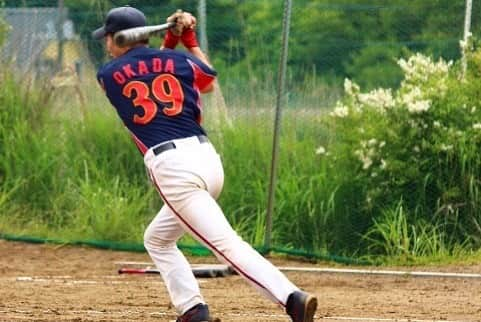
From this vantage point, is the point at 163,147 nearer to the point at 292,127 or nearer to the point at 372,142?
the point at 372,142

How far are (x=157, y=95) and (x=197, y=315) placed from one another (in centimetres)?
128

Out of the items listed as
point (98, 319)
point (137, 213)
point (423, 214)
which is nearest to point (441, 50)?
point (423, 214)

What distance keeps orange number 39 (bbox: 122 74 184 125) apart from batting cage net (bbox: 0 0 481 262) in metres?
5.10

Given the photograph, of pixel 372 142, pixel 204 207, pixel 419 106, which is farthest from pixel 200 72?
pixel 372 142

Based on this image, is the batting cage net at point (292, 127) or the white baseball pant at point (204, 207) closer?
the white baseball pant at point (204, 207)

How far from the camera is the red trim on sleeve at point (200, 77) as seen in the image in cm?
788

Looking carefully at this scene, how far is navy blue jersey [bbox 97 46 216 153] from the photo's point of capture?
25.5 feet

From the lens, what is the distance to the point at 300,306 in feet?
24.0

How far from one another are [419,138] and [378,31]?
129cm

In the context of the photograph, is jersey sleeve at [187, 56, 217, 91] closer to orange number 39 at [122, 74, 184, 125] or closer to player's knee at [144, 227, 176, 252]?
orange number 39 at [122, 74, 184, 125]

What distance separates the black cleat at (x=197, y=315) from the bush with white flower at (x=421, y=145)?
4.98m

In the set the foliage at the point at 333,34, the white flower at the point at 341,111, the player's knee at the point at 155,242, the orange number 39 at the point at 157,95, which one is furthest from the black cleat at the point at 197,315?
the foliage at the point at 333,34

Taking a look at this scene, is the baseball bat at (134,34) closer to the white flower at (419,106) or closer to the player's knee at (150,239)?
the player's knee at (150,239)

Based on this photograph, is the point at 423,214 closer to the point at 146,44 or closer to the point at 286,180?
the point at 286,180
